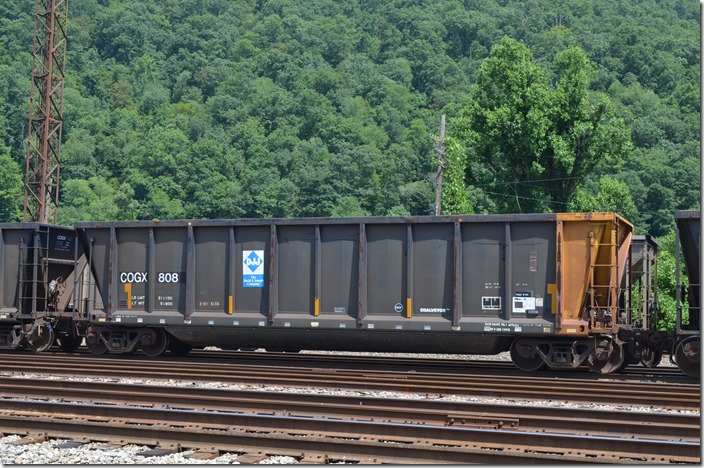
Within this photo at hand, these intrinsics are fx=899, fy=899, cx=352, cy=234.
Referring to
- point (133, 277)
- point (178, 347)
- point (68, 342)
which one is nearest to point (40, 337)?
point (68, 342)

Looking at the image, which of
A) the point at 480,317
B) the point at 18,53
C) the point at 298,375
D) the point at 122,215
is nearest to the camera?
the point at 298,375

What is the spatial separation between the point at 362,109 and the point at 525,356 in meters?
138

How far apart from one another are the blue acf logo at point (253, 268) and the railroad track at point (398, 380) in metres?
1.94

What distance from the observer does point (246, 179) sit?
106375 millimetres

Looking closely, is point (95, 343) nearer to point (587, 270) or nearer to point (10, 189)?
point (587, 270)

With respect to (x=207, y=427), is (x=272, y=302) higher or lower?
higher

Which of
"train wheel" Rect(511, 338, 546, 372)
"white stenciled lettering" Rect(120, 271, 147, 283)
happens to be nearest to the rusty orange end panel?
"train wheel" Rect(511, 338, 546, 372)

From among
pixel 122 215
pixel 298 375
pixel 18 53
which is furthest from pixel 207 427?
pixel 18 53

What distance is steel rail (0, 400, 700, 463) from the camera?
32.8ft

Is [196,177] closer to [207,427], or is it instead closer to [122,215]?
[122,215]

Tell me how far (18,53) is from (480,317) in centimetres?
14657

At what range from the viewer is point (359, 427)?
11.4 metres

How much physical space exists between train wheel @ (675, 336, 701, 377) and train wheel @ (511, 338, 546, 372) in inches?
108

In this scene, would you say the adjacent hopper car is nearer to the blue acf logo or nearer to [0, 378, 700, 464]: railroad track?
the blue acf logo
